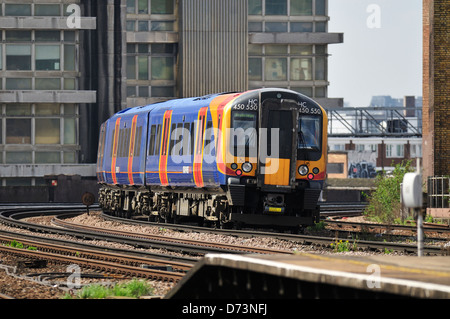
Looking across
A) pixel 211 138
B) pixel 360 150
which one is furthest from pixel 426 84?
pixel 360 150

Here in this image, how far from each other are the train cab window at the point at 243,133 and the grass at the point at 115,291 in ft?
34.3

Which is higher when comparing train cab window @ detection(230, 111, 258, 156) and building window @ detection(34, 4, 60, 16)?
building window @ detection(34, 4, 60, 16)

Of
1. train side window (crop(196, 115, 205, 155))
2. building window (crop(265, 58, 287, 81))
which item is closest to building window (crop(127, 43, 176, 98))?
building window (crop(265, 58, 287, 81))

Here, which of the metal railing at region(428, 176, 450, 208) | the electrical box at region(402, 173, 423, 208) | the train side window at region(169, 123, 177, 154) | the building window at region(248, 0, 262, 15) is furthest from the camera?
the building window at region(248, 0, 262, 15)

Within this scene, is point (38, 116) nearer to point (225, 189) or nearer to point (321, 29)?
point (321, 29)

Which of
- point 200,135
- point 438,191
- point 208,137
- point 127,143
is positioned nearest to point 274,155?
point 208,137

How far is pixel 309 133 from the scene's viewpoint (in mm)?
24531

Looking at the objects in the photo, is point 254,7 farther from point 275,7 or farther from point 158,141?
point 158,141

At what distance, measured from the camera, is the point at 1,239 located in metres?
23.5

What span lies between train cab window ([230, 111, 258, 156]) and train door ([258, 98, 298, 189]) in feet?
0.71

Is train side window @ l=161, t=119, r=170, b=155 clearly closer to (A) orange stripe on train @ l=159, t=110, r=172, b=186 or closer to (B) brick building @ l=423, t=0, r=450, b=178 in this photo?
(A) orange stripe on train @ l=159, t=110, r=172, b=186

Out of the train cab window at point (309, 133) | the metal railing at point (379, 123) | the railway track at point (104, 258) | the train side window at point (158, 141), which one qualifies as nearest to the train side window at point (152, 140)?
the train side window at point (158, 141)

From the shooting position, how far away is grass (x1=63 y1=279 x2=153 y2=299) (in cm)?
1259
